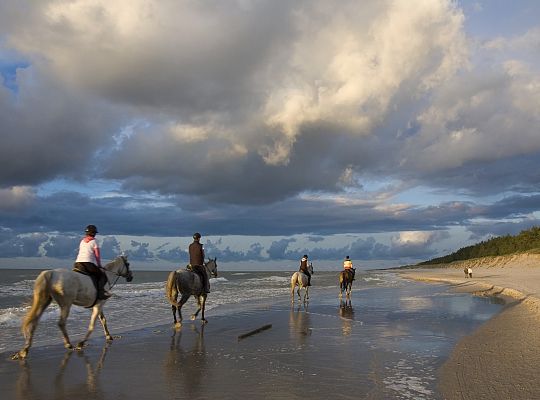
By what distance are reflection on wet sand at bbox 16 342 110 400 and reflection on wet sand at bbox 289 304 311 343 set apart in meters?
5.70

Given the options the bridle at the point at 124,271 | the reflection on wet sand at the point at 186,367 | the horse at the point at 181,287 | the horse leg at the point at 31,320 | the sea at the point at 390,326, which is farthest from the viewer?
the horse at the point at 181,287

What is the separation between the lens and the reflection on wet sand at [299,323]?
527 inches

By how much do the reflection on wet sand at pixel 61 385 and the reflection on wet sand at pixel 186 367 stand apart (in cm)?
126

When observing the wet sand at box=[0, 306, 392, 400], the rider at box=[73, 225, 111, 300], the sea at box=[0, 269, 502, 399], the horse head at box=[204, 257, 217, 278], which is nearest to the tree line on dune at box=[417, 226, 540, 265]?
the sea at box=[0, 269, 502, 399]

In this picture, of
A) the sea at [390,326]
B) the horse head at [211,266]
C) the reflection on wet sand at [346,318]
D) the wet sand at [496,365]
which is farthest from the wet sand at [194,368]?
the horse head at [211,266]

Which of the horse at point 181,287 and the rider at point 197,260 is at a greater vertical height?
the rider at point 197,260

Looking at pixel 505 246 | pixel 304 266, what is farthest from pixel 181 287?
pixel 505 246

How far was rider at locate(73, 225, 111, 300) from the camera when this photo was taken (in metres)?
11.3

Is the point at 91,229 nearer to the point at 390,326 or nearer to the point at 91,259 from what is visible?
the point at 91,259

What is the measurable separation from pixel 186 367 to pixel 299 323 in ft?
25.5

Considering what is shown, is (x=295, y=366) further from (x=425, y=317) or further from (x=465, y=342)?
(x=425, y=317)

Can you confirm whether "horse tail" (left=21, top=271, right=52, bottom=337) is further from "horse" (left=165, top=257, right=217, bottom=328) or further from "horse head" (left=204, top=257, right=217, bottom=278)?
"horse head" (left=204, top=257, right=217, bottom=278)

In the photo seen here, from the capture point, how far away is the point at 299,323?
53.4 ft

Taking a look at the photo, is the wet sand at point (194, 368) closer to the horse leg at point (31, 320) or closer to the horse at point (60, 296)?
the horse leg at point (31, 320)
